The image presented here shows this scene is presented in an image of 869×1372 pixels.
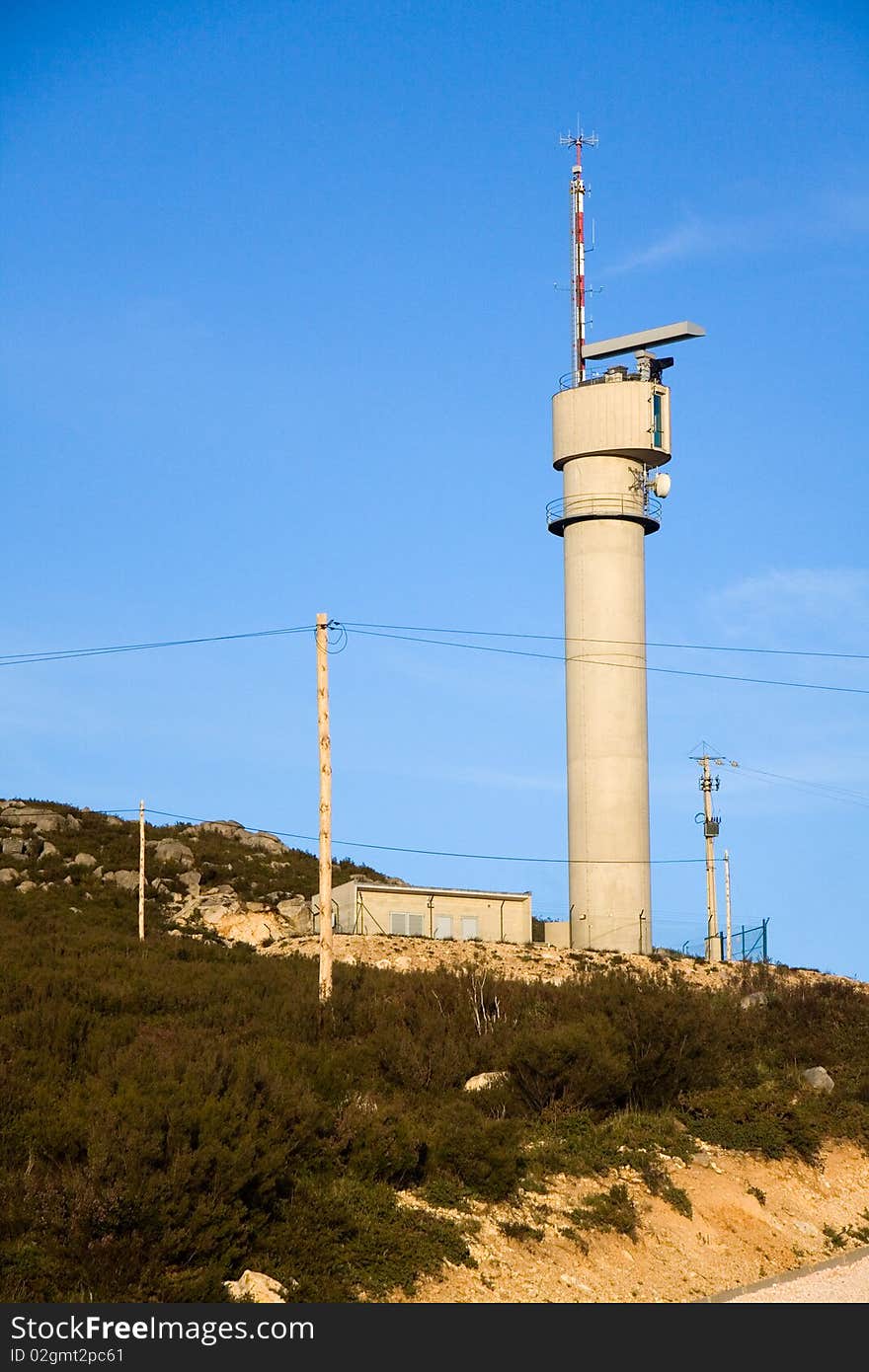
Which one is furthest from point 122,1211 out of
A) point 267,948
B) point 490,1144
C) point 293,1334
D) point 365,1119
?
point 267,948

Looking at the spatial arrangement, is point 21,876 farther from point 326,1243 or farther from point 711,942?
point 326,1243

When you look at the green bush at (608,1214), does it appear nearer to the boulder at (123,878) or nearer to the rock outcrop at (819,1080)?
the rock outcrop at (819,1080)

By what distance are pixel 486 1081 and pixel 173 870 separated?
41.7 metres

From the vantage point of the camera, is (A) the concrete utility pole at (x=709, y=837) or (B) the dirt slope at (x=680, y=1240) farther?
(A) the concrete utility pole at (x=709, y=837)

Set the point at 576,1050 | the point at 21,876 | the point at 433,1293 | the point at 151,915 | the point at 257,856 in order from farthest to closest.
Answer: the point at 257,856 → the point at 21,876 → the point at 151,915 → the point at 576,1050 → the point at 433,1293

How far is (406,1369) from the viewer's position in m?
14.8

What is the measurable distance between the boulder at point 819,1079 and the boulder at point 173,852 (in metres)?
40.8

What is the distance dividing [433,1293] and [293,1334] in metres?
3.51

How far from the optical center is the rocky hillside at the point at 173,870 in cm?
5662

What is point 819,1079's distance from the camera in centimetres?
3036

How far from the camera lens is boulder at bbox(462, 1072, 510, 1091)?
2580 centimetres

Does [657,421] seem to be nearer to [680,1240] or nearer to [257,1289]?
[680,1240]

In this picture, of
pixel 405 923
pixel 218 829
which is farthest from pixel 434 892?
pixel 218 829

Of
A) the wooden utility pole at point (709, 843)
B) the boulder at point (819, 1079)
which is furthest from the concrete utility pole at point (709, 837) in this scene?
the boulder at point (819, 1079)
